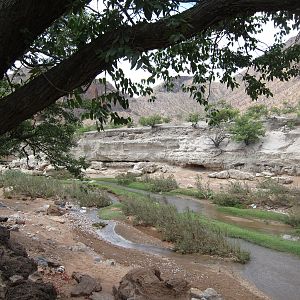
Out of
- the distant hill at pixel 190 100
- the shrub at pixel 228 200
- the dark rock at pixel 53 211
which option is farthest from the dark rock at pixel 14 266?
the distant hill at pixel 190 100

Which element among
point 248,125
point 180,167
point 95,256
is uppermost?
point 248,125

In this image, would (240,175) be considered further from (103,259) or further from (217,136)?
(103,259)

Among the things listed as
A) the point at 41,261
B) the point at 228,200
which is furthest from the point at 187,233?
the point at 228,200

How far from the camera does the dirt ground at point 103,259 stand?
8.30 m

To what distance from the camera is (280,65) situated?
506 centimetres

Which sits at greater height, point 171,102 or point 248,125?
point 171,102

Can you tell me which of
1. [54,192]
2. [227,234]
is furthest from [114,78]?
[54,192]

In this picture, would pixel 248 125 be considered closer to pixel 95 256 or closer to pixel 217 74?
pixel 95 256

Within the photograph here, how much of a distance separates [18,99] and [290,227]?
13837 millimetres

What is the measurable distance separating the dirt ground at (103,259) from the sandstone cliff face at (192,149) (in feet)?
48.7

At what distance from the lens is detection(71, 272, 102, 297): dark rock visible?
658cm

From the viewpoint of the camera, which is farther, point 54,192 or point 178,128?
point 178,128

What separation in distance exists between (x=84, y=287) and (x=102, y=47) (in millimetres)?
5145

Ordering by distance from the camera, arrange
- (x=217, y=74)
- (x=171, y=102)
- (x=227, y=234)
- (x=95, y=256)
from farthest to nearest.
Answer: (x=171, y=102)
(x=227, y=234)
(x=95, y=256)
(x=217, y=74)
